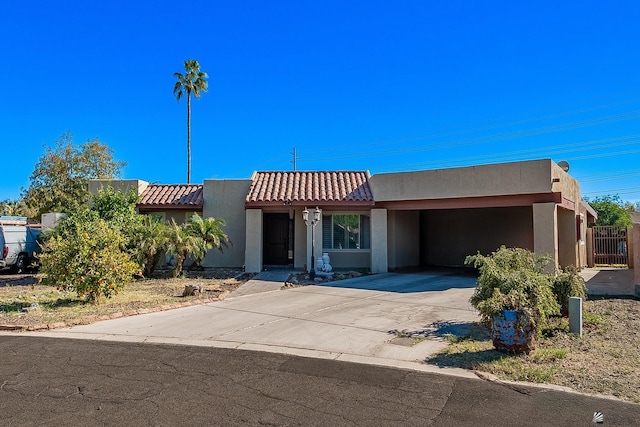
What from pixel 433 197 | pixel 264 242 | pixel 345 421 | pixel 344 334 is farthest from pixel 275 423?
pixel 264 242

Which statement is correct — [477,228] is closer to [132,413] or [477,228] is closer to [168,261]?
[168,261]

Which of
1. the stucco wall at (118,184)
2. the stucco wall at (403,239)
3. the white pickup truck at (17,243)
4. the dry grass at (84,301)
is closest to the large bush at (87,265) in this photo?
the dry grass at (84,301)

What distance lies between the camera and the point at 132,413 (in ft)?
14.9

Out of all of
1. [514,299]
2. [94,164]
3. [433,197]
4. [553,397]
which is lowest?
[553,397]

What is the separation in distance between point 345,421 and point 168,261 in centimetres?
1651

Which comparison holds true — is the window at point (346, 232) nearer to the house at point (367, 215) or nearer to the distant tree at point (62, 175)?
the house at point (367, 215)

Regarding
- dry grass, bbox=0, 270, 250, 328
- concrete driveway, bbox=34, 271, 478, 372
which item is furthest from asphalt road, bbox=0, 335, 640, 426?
dry grass, bbox=0, 270, 250, 328

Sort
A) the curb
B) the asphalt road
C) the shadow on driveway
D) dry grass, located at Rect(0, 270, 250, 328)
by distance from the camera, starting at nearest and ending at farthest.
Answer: the asphalt road < the curb < dry grass, located at Rect(0, 270, 250, 328) < the shadow on driveway

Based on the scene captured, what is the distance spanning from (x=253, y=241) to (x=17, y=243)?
10.6m

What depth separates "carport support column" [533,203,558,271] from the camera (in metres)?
14.1

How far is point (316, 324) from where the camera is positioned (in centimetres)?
891

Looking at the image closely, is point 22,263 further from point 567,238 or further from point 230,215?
point 567,238

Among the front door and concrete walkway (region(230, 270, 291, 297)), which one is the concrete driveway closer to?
concrete walkway (region(230, 270, 291, 297))

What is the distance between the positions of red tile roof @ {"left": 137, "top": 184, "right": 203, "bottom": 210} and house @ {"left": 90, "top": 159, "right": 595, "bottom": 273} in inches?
4.0
